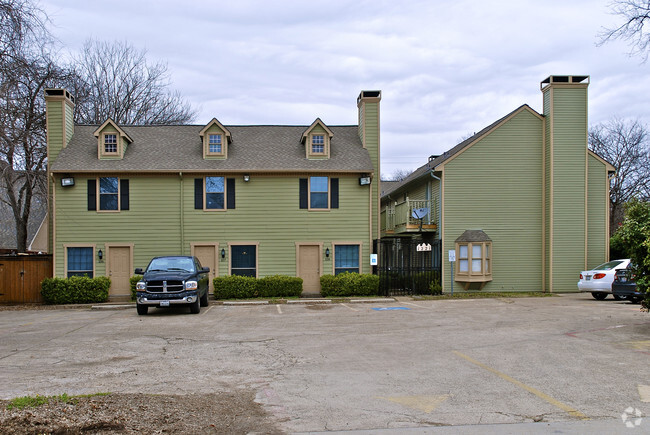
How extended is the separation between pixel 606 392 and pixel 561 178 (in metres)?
17.7

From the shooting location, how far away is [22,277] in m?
22.2

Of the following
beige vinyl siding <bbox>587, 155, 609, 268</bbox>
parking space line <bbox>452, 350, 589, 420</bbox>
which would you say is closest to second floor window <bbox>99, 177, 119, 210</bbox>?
parking space line <bbox>452, 350, 589, 420</bbox>

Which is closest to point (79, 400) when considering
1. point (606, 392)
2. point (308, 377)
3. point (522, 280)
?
point (308, 377)

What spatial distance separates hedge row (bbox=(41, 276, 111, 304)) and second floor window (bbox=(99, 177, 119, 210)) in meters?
3.17

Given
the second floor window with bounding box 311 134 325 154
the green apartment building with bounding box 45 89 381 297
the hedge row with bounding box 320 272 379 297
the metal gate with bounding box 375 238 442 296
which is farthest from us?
the second floor window with bounding box 311 134 325 154

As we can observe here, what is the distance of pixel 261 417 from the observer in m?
6.32

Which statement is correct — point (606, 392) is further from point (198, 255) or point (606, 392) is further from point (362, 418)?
point (198, 255)

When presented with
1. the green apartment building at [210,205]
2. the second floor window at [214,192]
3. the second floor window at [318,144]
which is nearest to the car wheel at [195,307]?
the green apartment building at [210,205]

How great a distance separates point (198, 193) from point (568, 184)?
51.1ft

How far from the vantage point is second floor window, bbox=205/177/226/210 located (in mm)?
23406

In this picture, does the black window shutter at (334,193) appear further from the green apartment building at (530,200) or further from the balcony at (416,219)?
the balcony at (416,219)

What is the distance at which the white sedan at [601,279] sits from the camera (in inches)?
787

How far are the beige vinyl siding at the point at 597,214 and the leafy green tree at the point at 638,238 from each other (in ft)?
38.0

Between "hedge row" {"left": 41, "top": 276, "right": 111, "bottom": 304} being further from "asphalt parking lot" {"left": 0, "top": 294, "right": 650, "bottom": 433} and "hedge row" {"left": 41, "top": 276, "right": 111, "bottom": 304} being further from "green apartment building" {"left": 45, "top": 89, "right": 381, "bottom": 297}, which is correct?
"asphalt parking lot" {"left": 0, "top": 294, "right": 650, "bottom": 433}
